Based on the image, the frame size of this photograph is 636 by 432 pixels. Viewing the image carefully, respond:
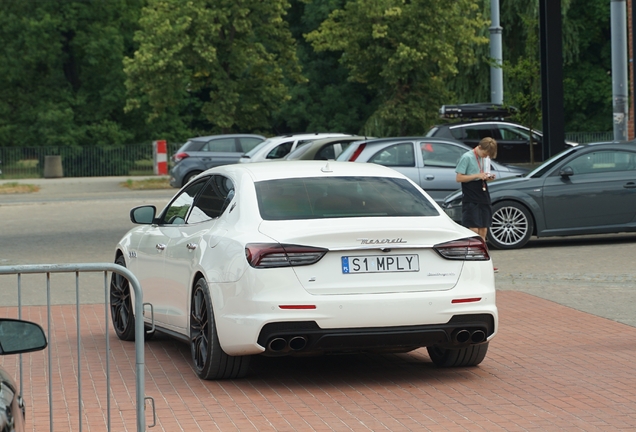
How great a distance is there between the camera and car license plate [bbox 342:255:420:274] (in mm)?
7324

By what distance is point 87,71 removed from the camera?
56844 mm

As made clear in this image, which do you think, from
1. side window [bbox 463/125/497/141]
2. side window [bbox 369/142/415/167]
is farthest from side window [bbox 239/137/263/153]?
side window [bbox 369/142/415/167]

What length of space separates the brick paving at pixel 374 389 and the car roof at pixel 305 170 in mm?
1372

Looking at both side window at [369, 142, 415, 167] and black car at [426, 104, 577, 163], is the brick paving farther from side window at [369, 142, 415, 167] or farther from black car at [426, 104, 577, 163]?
black car at [426, 104, 577, 163]

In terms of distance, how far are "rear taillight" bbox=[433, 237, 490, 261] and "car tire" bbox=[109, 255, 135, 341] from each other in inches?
127

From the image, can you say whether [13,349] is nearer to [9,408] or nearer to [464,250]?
[9,408]

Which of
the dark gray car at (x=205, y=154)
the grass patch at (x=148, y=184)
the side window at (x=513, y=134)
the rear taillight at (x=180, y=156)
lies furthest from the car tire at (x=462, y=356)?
the grass patch at (x=148, y=184)

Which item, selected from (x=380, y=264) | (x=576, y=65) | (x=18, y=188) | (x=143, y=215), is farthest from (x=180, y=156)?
(x=576, y=65)

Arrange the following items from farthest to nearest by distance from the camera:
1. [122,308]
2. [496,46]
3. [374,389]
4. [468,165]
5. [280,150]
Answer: [496,46]
[280,150]
[468,165]
[122,308]
[374,389]

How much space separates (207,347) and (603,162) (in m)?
10.6

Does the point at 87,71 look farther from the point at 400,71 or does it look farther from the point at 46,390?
the point at 46,390

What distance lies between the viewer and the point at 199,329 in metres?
7.94

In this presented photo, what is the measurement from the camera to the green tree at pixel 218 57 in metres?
44.3

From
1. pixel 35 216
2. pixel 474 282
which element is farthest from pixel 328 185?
pixel 35 216
